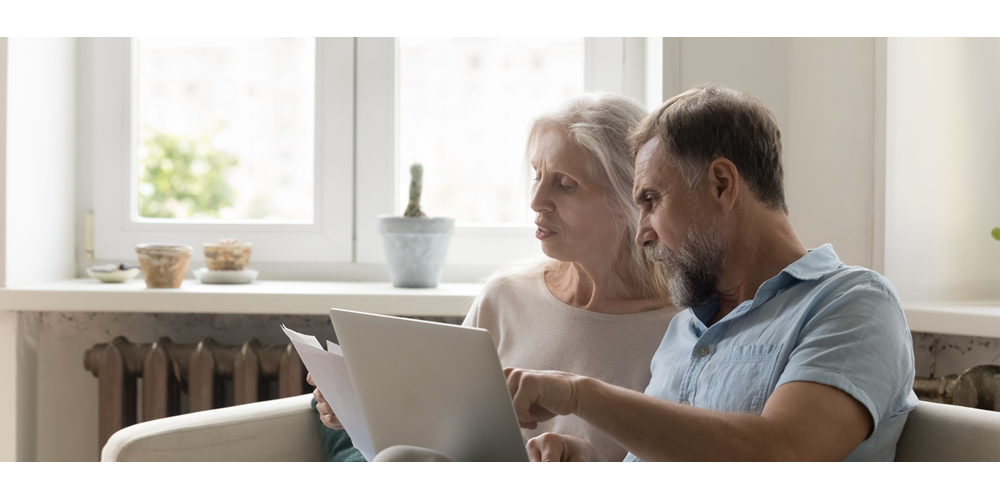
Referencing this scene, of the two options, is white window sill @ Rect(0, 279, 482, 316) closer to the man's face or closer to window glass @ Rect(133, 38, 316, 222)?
window glass @ Rect(133, 38, 316, 222)

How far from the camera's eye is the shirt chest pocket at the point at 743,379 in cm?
82

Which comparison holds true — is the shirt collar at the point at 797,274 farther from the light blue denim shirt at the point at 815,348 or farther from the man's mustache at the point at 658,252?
the man's mustache at the point at 658,252

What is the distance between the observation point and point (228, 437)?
49.2 inches

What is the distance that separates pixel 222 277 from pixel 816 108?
61.7 inches

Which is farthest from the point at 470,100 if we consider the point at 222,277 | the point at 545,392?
the point at 545,392

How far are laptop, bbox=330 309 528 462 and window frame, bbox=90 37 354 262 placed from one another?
4.15 ft

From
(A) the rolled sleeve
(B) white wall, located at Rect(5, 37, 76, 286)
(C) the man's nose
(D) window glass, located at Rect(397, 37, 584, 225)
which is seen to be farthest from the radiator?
(A) the rolled sleeve

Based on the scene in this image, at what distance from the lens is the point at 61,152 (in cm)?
199

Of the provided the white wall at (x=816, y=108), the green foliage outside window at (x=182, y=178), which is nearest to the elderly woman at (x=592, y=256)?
the white wall at (x=816, y=108)

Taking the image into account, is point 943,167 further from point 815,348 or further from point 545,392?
point 545,392
